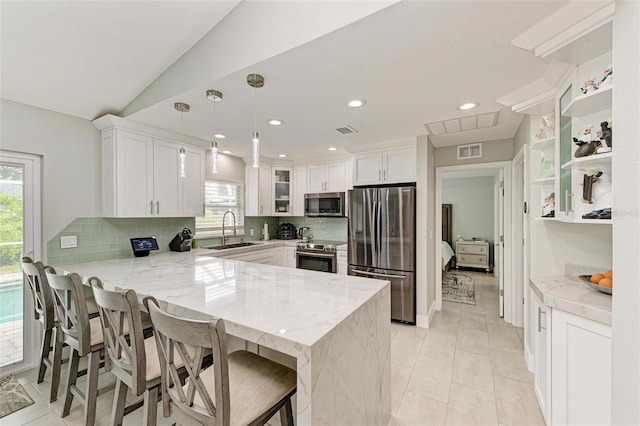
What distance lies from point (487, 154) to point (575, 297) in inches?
103

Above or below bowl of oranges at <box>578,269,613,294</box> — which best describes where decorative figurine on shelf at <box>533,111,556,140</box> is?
above

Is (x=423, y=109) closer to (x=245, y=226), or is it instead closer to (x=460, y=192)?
(x=245, y=226)

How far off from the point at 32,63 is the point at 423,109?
10.8 ft

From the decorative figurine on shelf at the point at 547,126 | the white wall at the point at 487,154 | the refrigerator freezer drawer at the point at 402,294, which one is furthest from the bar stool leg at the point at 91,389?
the white wall at the point at 487,154

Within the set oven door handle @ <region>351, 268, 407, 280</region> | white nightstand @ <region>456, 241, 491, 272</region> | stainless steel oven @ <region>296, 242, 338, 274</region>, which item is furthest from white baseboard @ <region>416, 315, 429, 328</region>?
white nightstand @ <region>456, 241, 491, 272</region>

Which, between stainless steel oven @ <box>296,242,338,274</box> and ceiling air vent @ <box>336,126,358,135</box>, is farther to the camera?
stainless steel oven @ <box>296,242,338,274</box>

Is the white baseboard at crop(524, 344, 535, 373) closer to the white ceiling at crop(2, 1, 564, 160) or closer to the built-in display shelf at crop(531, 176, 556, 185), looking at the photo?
the built-in display shelf at crop(531, 176, 556, 185)

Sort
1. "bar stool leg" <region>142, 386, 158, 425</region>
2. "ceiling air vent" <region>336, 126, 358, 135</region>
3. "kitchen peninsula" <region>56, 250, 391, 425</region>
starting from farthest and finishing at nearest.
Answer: "ceiling air vent" <region>336, 126, 358, 135</region> → "bar stool leg" <region>142, 386, 158, 425</region> → "kitchen peninsula" <region>56, 250, 391, 425</region>

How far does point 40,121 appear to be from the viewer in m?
2.60

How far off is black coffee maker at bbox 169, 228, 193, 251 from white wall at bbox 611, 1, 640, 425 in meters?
3.87

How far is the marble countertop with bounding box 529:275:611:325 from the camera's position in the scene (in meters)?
1.38

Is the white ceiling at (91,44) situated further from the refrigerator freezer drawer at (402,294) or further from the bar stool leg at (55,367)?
the refrigerator freezer drawer at (402,294)

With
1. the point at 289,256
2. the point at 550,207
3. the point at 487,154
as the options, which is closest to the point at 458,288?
the point at 487,154

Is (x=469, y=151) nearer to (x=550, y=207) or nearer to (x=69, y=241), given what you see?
(x=550, y=207)
